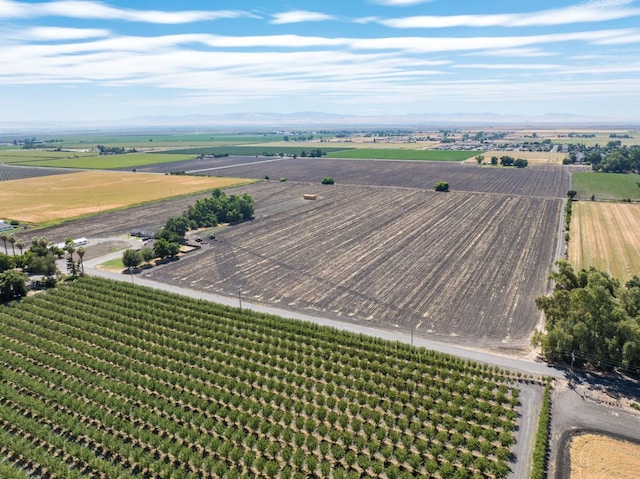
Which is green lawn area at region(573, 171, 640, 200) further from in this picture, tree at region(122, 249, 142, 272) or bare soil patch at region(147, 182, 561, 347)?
tree at region(122, 249, 142, 272)

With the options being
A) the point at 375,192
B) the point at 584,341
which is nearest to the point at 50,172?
the point at 375,192

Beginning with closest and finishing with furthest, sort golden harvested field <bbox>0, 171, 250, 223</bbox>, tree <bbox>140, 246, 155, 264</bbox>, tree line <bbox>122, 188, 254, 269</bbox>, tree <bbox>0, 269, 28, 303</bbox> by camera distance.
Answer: tree <bbox>0, 269, 28, 303</bbox>
tree <bbox>140, 246, 155, 264</bbox>
tree line <bbox>122, 188, 254, 269</bbox>
golden harvested field <bbox>0, 171, 250, 223</bbox>

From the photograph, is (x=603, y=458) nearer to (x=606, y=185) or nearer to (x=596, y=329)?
(x=596, y=329)

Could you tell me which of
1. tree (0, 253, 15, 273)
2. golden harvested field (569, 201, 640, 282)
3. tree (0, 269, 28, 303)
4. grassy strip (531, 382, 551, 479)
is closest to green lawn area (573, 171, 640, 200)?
golden harvested field (569, 201, 640, 282)

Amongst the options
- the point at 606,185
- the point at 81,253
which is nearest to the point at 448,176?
the point at 606,185

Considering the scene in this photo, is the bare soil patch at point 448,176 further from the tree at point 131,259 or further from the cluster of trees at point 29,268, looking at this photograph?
the cluster of trees at point 29,268
